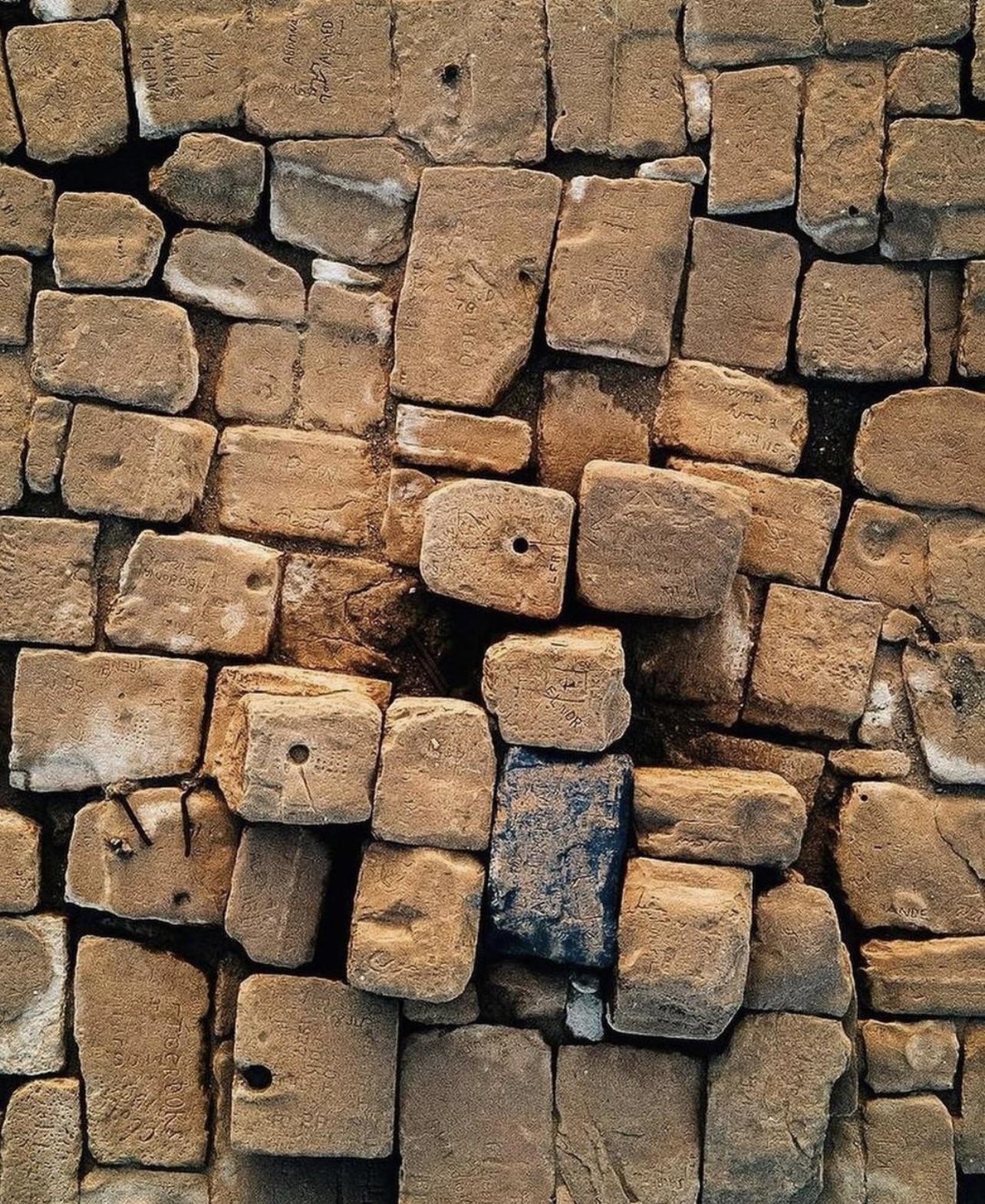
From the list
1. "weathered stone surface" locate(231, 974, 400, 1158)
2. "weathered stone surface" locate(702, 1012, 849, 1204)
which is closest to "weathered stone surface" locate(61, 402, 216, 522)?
"weathered stone surface" locate(231, 974, 400, 1158)

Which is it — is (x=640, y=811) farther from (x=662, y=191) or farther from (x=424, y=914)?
(x=662, y=191)

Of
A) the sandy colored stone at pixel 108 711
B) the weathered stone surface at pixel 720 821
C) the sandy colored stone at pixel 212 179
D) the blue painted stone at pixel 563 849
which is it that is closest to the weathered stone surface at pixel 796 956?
the weathered stone surface at pixel 720 821

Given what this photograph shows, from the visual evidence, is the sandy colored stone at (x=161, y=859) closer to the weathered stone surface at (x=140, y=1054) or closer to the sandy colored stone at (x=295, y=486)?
the weathered stone surface at (x=140, y=1054)

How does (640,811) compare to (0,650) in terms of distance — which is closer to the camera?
(640,811)

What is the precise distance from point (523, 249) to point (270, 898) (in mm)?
2305

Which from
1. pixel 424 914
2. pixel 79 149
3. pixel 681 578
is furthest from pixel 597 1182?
pixel 79 149

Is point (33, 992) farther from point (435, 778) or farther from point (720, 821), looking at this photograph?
point (720, 821)

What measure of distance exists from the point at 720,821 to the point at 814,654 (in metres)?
0.76

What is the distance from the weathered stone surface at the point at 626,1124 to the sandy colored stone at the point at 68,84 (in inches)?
138

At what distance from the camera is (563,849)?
3631 millimetres

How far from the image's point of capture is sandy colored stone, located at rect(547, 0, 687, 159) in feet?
13.0

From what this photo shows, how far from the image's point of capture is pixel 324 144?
4.01m

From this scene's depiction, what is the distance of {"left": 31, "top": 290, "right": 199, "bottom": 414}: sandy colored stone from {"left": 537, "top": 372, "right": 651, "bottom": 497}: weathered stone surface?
129 centimetres

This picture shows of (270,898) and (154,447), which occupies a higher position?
(154,447)
